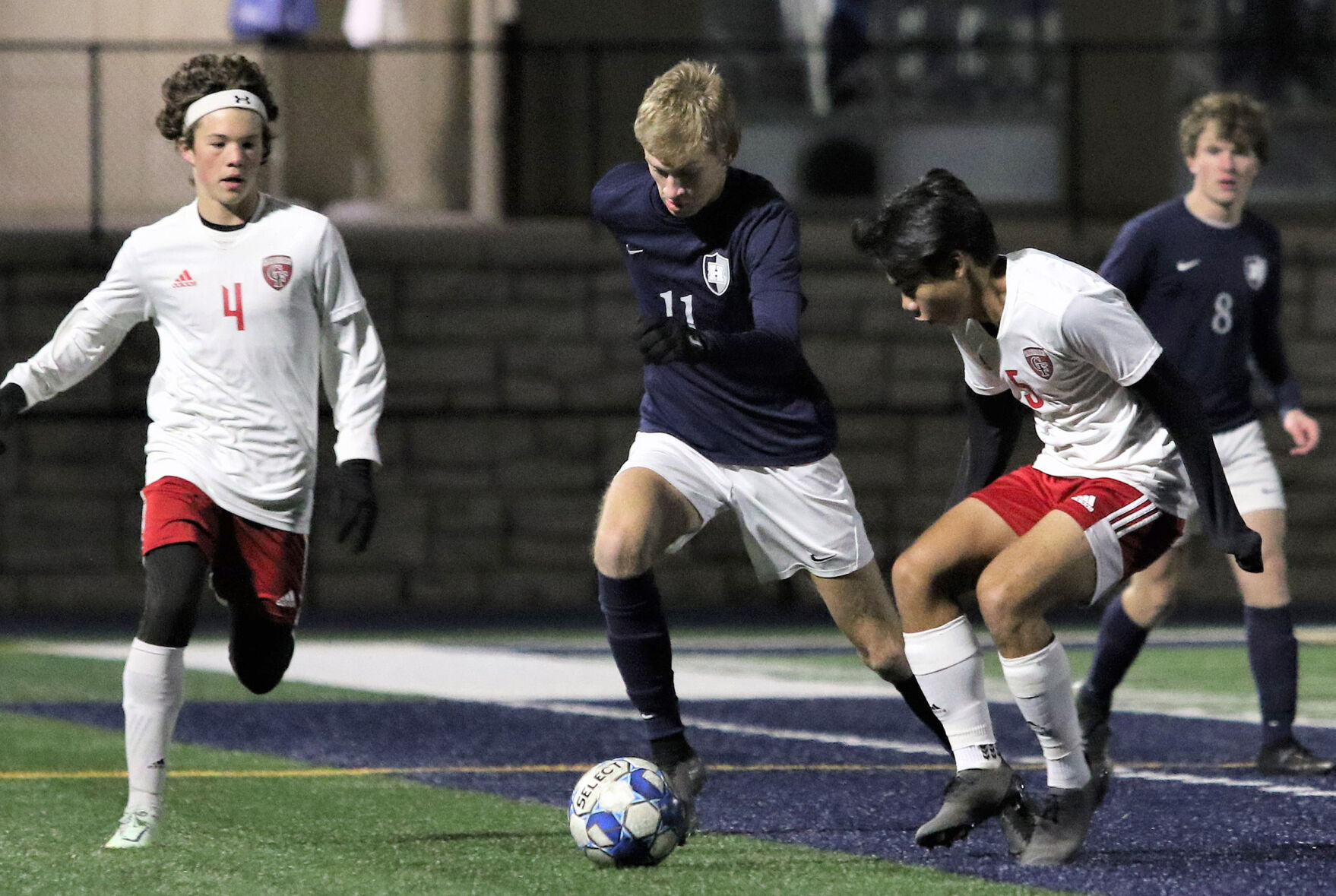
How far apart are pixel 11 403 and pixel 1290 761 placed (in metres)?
4.16

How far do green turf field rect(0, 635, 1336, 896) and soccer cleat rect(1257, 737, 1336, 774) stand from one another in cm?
233

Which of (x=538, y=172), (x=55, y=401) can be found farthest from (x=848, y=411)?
(x=55, y=401)

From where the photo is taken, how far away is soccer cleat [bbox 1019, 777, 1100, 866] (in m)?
5.54

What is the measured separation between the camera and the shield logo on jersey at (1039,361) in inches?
215

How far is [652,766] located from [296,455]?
125 cm

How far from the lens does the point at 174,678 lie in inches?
230

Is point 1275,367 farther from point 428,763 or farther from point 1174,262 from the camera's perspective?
point 428,763

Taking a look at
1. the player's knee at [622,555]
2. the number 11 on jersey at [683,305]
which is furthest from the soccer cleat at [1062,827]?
the number 11 on jersey at [683,305]

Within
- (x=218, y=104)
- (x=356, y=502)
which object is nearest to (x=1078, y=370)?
(x=356, y=502)

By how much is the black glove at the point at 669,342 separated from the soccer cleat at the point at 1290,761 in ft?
10.5

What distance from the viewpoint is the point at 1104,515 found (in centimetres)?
552

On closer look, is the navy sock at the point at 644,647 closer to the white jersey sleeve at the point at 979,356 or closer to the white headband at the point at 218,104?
the white jersey sleeve at the point at 979,356

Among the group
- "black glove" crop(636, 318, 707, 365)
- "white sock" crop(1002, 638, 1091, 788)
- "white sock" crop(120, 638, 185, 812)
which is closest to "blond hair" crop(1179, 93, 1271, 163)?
"white sock" crop(1002, 638, 1091, 788)

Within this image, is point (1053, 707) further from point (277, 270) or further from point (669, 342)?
point (277, 270)
